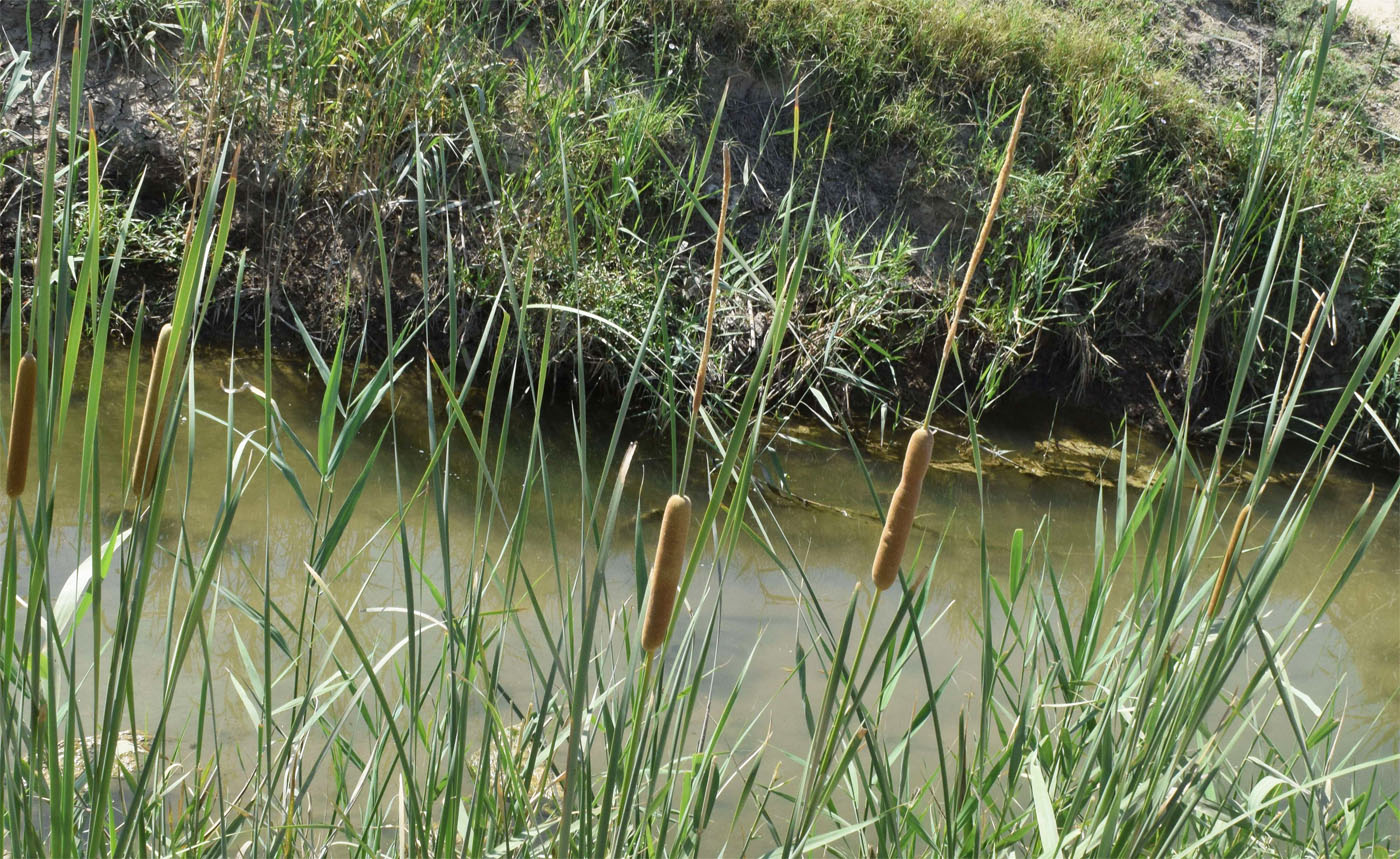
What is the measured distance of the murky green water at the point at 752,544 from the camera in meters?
2.54

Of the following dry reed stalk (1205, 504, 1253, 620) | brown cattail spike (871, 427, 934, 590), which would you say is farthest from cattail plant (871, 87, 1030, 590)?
dry reed stalk (1205, 504, 1253, 620)

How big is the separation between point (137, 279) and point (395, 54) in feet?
3.88

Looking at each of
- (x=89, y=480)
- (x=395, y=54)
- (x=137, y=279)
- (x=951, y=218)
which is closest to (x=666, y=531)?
(x=89, y=480)

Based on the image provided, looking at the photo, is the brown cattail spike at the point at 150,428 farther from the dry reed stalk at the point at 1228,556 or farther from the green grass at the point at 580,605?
the dry reed stalk at the point at 1228,556

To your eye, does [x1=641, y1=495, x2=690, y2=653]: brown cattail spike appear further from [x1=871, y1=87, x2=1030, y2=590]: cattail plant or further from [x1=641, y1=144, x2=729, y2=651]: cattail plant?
[x1=871, y1=87, x2=1030, y2=590]: cattail plant

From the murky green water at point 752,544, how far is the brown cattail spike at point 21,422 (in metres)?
1.34

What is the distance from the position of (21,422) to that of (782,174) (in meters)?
4.34

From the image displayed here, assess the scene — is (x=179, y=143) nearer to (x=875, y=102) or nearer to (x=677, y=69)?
(x=677, y=69)

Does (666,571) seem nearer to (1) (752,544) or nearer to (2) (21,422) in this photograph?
(2) (21,422)

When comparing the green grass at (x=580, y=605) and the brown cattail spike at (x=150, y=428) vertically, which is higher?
the brown cattail spike at (x=150, y=428)

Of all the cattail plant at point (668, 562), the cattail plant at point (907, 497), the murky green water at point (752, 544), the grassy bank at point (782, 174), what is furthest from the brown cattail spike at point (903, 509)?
the grassy bank at point (782, 174)

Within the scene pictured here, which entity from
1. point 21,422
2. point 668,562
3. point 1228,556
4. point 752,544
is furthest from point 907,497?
point 752,544

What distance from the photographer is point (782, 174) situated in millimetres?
4902

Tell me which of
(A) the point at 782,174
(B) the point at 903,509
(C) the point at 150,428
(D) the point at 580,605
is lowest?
(D) the point at 580,605
